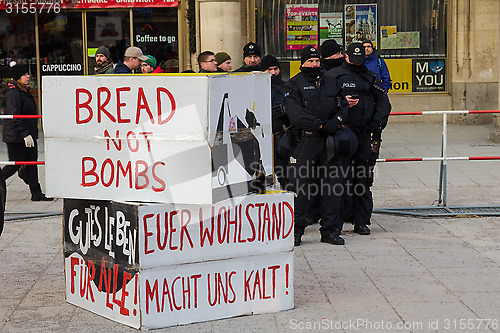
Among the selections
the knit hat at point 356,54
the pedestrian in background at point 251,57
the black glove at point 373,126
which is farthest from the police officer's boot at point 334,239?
the pedestrian in background at point 251,57

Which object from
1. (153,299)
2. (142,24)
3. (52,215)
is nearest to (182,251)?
(153,299)

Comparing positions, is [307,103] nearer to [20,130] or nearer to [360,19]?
[20,130]

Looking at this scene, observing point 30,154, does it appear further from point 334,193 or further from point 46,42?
point 46,42

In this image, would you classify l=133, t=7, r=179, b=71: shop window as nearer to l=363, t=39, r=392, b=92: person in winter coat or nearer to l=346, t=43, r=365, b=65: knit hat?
l=363, t=39, r=392, b=92: person in winter coat

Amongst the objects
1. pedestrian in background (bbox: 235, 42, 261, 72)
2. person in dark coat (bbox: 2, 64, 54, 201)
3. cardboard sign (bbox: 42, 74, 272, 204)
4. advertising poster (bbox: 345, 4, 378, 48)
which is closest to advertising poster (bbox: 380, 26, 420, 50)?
advertising poster (bbox: 345, 4, 378, 48)

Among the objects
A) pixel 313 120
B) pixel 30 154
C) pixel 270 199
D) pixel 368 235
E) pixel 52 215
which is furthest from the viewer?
pixel 30 154

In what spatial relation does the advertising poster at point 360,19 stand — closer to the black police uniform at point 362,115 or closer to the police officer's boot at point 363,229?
the black police uniform at point 362,115

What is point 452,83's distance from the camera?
18.1 meters

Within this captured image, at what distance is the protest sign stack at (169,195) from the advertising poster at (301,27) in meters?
12.0

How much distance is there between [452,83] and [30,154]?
976cm

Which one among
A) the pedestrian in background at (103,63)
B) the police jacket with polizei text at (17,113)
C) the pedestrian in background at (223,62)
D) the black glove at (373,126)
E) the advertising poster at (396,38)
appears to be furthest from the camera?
the advertising poster at (396,38)

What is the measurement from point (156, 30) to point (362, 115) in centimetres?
1007

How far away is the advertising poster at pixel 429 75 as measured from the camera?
1838 cm

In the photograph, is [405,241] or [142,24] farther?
[142,24]
